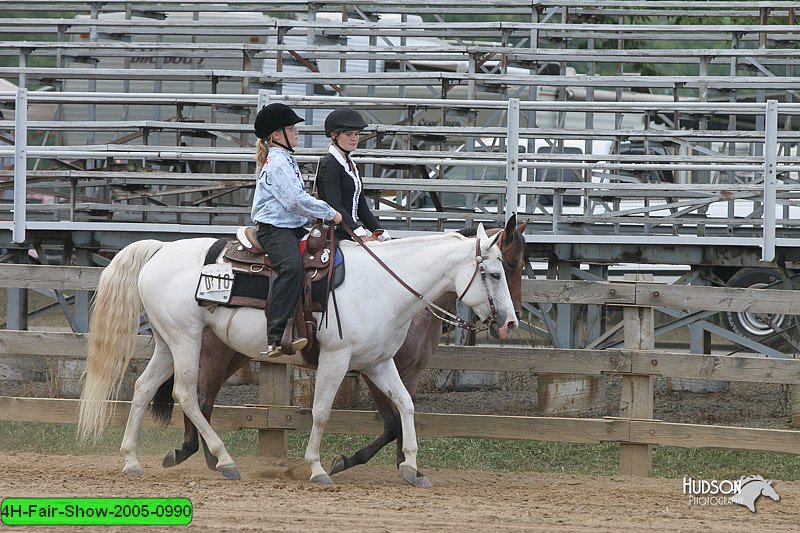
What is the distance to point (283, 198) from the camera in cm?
698

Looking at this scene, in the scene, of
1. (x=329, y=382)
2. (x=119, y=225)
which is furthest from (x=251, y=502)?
(x=119, y=225)

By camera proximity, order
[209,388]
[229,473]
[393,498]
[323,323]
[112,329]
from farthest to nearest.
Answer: [209,388] → [112,329] → [229,473] → [323,323] → [393,498]

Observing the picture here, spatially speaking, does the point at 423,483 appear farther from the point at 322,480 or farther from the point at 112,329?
the point at 112,329

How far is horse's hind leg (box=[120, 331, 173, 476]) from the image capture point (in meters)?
7.28

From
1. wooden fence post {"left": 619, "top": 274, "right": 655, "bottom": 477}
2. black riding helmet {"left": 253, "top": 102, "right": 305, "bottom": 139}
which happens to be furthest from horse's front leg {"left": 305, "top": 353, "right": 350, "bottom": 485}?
wooden fence post {"left": 619, "top": 274, "right": 655, "bottom": 477}

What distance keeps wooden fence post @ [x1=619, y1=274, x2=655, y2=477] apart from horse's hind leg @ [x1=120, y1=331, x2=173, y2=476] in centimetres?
321

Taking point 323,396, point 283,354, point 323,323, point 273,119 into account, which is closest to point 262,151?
point 273,119

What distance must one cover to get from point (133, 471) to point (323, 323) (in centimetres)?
162

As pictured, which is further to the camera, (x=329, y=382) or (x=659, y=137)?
(x=659, y=137)

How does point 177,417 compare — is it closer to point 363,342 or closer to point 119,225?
point 363,342

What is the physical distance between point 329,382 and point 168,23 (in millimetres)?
9550

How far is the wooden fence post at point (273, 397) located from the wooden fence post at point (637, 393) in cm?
243

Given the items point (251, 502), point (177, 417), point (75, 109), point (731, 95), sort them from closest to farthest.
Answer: point (251, 502) → point (177, 417) → point (731, 95) → point (75, 109)

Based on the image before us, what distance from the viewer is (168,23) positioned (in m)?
15.2
